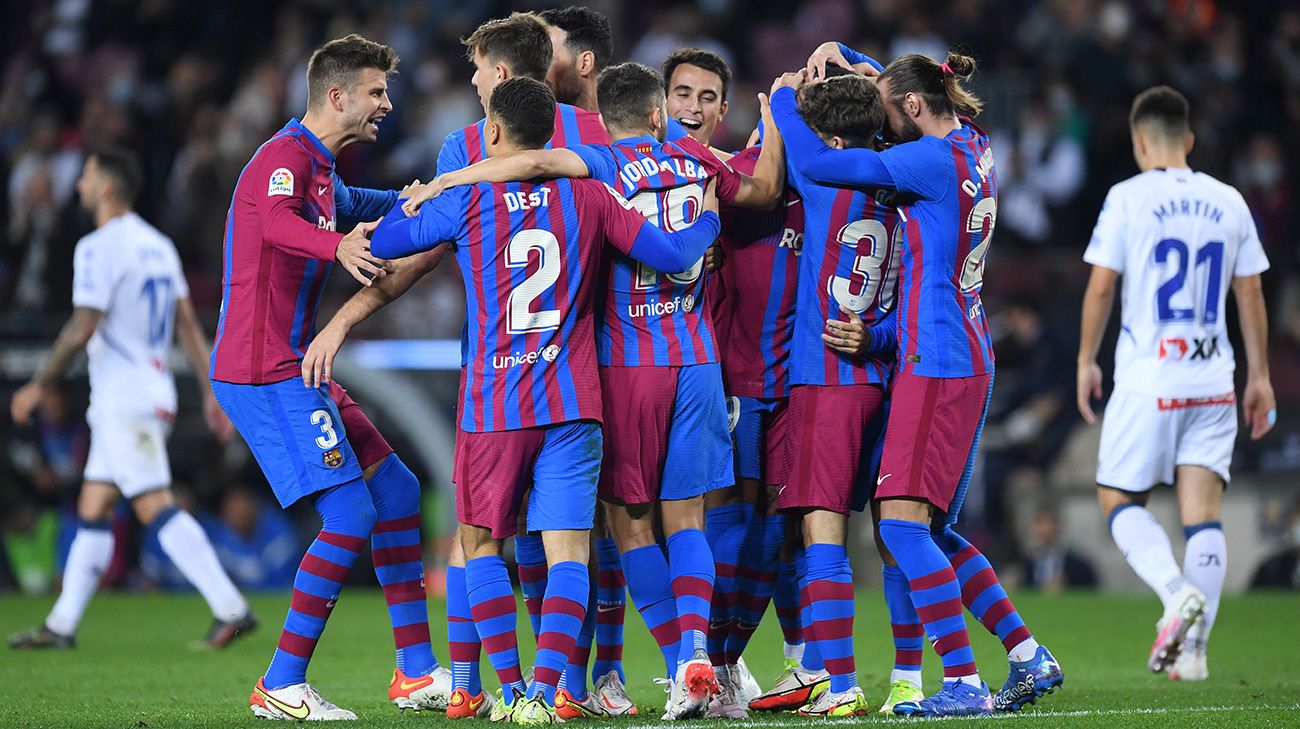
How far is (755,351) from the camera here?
683cm

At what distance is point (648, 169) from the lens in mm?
6277

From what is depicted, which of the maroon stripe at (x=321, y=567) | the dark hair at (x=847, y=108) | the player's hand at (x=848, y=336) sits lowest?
the maroon stripe at (x=321, y=567)

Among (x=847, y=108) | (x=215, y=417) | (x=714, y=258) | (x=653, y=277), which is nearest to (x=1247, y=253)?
(x=847, y=108)

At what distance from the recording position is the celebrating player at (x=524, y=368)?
5.96 metres

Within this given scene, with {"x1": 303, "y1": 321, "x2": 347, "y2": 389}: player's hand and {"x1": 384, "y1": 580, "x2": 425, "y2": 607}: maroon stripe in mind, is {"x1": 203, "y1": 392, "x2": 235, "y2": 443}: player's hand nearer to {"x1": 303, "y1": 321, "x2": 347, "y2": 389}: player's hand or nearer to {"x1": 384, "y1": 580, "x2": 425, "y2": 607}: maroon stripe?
{"x1": 384, "y1": 580, "x2": 425, "y2": 607}: maroon stripe

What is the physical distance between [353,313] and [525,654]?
3225mm

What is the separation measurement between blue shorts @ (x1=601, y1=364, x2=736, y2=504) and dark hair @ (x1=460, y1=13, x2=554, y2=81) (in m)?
1.29

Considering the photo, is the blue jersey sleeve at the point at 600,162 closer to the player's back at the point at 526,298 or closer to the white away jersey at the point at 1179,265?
the player's back at the point at 526,298

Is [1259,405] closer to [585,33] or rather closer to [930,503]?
[930,503]

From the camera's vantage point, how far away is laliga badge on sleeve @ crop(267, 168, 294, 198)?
6383 millimetres

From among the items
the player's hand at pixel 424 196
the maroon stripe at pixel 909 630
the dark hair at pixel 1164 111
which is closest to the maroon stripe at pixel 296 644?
the player's hand at pixel 424 196

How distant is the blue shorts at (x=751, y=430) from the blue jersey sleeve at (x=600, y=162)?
3.67 feet

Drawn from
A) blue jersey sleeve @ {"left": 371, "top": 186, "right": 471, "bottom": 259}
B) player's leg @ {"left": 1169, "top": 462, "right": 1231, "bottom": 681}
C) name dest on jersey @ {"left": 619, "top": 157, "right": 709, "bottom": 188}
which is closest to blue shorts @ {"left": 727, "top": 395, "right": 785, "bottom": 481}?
name dest on jersey @ {"left": 619, "top": 157, "right": 709, "bottom": 188}

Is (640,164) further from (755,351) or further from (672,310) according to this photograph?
(755,351)
